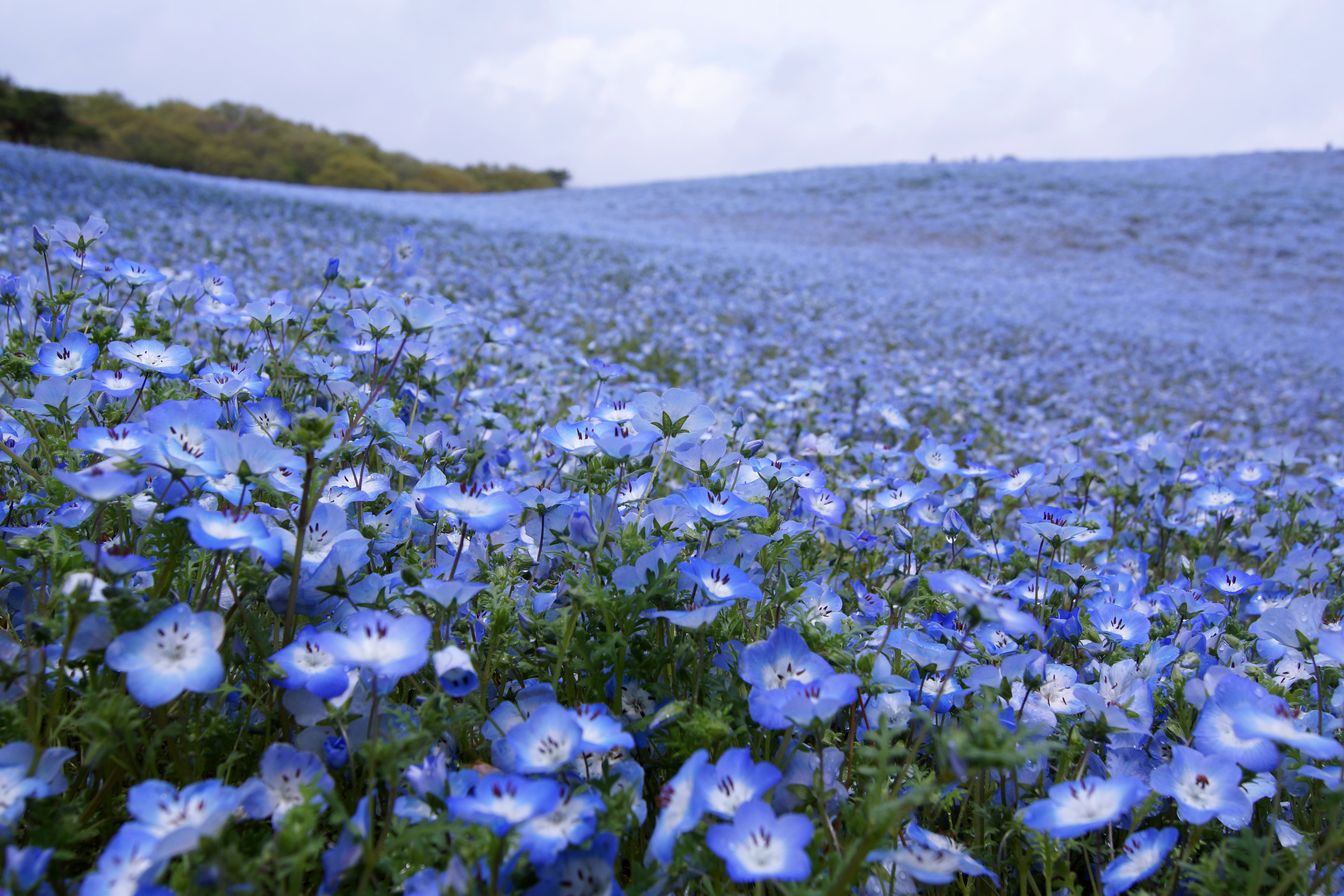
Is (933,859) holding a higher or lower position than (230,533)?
lower

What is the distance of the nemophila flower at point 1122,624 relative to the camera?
5.41 feet

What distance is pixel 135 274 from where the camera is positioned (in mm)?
2043

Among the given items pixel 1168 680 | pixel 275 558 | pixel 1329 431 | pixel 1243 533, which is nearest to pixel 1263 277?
pixel 1329 431

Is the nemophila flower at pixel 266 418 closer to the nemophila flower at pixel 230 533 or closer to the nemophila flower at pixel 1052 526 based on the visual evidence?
the nemophila flower at pixel 230 533

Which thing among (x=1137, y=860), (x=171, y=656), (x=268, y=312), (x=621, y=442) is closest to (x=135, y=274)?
(x=268, y=312)

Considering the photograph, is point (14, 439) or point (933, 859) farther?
point (14, 439)

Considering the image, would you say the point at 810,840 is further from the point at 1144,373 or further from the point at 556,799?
the point at 1144,373

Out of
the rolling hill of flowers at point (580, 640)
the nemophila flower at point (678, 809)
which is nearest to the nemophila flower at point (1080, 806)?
the rolling hill of flowers at point (580, 640)

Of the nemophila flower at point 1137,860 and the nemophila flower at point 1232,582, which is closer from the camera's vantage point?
the nemophila flower at point 1137,860

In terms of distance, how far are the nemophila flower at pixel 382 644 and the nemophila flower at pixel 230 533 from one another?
0.45ft

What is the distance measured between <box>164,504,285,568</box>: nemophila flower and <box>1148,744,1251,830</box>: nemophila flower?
1.37 metres

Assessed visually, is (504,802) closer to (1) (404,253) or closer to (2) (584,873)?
(2) (584,873)

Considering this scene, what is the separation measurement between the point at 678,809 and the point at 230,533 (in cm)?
72

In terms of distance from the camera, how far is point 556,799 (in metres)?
0.94
